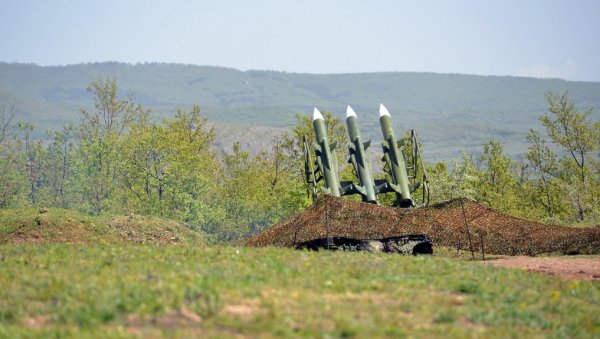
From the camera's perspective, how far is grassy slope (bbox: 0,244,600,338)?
526 inches

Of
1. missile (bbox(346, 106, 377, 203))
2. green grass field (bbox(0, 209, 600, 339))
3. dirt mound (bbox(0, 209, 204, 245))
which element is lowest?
dirt mound (bbox(0, 209, 204, 245))

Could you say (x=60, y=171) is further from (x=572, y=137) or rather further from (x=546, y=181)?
(x=572, y=137)

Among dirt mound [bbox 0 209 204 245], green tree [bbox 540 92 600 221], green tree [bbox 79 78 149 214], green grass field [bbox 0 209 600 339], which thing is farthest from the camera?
green tree [bbox 79 78 149 214]

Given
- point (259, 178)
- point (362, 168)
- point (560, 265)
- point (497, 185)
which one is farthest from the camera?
point (259, 178)

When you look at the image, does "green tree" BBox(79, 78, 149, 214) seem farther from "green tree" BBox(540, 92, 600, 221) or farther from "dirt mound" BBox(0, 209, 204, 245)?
"green tree" BBox(540, 92, 600, 221)

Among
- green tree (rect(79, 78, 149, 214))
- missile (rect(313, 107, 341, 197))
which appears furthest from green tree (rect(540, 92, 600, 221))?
green tree (rect(79, 78, 149, 214))

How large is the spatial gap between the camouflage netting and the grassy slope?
12127 mm

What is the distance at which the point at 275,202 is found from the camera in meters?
86.6

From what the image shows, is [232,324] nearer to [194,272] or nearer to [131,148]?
[194,272]

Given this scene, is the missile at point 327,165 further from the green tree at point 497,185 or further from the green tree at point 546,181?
the green tree at point 546,181

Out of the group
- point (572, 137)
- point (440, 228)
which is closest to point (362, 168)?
point (440, 228)

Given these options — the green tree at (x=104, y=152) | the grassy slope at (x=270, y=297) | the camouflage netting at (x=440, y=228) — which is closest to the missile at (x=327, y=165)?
the camouflage netting at (x=440, y=228)

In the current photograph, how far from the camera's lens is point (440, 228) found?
36.1 meters

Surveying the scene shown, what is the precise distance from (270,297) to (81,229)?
27021mm
